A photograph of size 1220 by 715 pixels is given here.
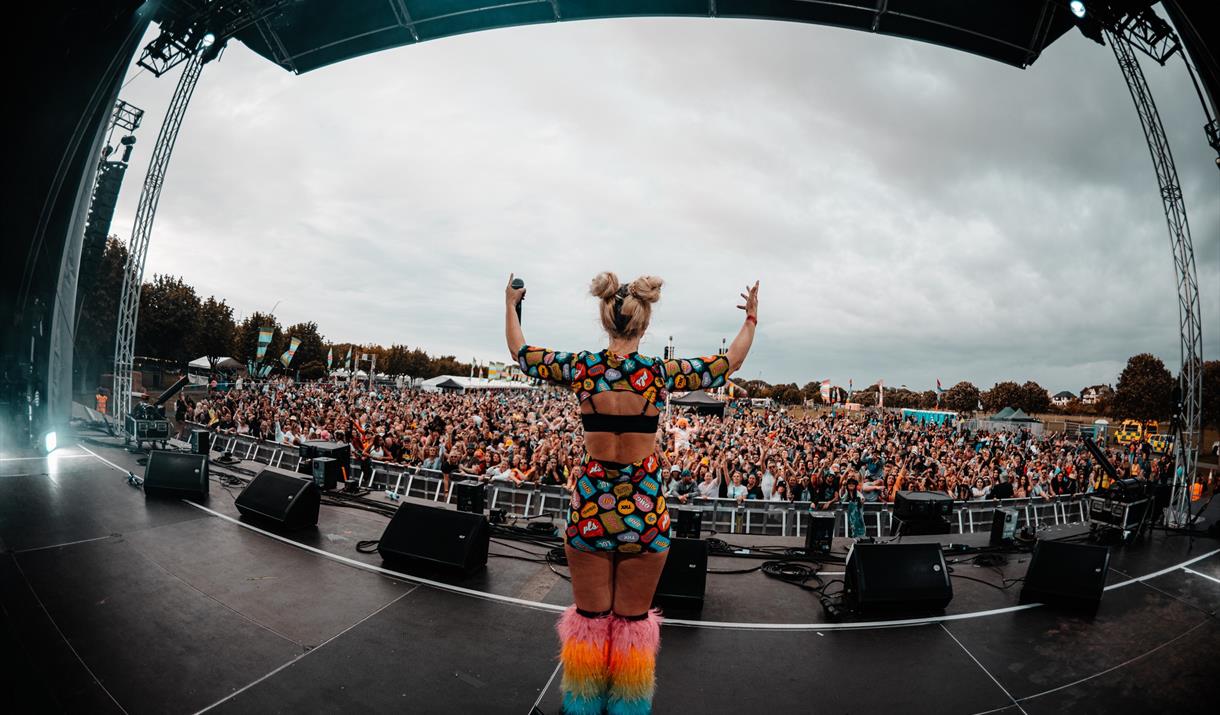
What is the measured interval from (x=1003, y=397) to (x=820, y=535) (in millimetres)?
88708

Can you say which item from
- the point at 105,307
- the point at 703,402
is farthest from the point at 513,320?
the point at 105,307

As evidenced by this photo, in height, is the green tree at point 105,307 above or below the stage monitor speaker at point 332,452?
above

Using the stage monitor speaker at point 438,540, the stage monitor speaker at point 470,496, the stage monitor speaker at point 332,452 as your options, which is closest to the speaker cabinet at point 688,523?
the stage monitor speaker at point 438,540

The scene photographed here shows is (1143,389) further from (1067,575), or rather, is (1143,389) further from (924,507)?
(1067,575)

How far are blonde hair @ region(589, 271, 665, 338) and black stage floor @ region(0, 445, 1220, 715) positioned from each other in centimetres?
213

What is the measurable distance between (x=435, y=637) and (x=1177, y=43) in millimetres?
10728

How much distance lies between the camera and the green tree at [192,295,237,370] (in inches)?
1555

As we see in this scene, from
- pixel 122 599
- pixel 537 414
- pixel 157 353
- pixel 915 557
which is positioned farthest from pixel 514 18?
pixel 157 353

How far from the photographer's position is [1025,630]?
3.96 metres

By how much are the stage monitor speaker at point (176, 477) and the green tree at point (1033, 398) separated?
302ft

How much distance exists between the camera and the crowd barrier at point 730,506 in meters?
7.47

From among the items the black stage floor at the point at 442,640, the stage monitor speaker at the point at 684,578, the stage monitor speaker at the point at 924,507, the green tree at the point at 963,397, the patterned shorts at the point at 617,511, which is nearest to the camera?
the patterned shorts at the point at 617,511

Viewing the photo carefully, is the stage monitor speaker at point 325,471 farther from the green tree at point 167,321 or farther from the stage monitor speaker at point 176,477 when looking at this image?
the green tree at point 167,321

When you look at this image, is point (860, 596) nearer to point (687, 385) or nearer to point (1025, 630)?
point (1025, 630)
